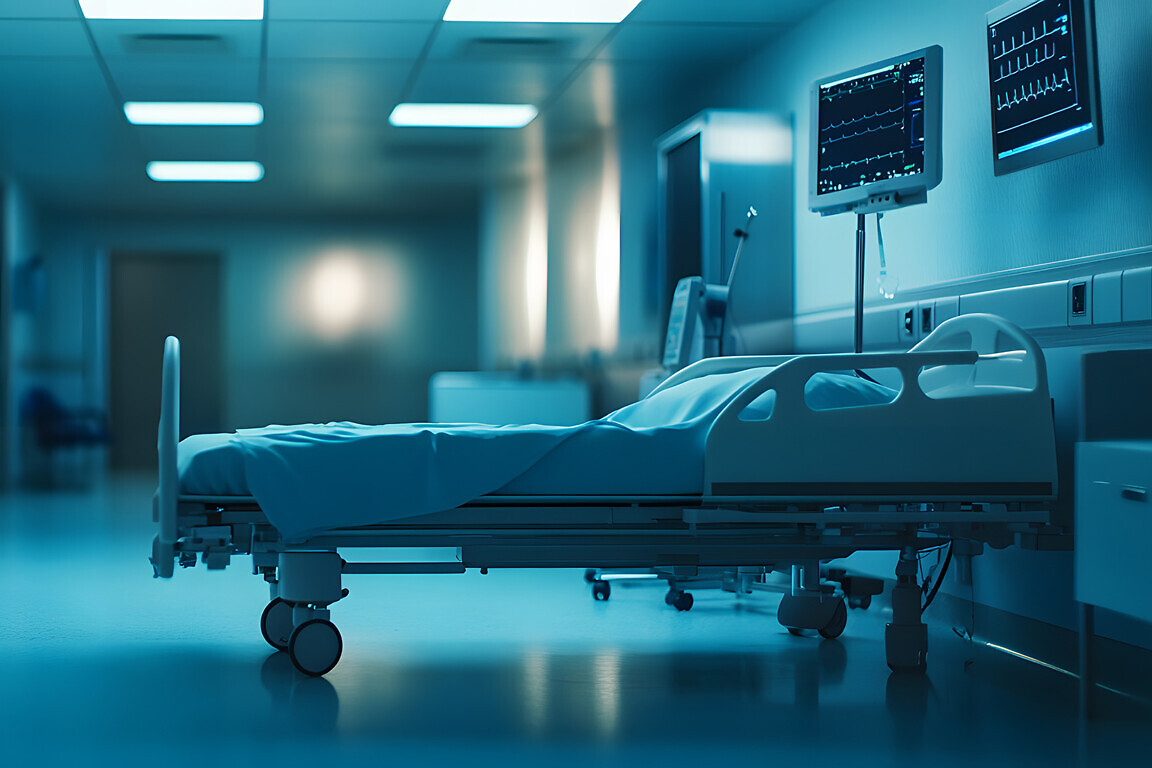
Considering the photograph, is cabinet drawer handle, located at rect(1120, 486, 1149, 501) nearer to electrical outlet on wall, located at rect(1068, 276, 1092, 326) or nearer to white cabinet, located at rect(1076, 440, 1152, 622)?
white cabinet, located at rect(1076, 440, 1152, 622)

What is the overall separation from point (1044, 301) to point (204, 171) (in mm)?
7569

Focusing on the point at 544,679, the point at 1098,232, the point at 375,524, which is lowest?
the point at 544,679

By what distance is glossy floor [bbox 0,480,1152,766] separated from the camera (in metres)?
2.26

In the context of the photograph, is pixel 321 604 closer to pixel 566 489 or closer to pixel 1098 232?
pixel 566 489

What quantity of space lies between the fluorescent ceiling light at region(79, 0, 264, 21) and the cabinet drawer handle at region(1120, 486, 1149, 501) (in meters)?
4.06

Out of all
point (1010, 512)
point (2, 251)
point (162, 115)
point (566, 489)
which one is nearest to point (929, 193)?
point (1010, 512)

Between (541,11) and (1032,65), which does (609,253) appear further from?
(1032,65)

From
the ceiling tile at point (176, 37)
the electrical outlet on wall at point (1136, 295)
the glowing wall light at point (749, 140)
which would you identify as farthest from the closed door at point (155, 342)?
the electrical outlet on wall at point (1136, 295)

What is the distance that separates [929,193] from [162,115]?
5.04 meters

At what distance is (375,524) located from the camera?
2652 millimetres

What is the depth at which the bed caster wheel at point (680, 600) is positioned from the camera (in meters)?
3.82

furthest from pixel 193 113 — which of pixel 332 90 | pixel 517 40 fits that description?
pixel 517 40

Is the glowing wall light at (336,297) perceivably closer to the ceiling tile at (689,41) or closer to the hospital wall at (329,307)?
the hospital wall at (329,307)

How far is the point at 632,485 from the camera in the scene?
267 cm
